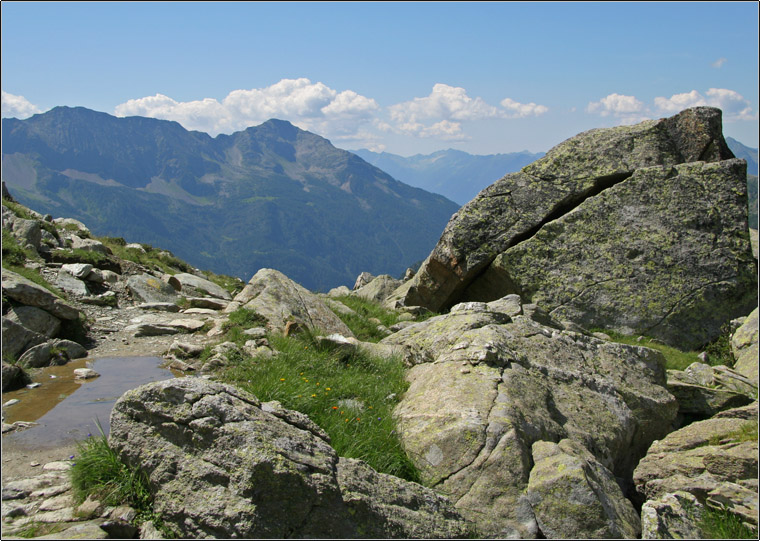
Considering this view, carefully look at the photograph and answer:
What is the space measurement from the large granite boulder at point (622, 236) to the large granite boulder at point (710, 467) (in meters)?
7.29

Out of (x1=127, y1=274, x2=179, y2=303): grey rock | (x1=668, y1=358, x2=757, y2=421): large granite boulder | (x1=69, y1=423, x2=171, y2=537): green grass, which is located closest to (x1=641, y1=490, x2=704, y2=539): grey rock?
(x1=668, y1=358, x2=757, y2=421): large granite boulder

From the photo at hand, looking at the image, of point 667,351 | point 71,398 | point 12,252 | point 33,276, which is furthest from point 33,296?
point 667,351

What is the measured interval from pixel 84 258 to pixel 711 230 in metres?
22.1

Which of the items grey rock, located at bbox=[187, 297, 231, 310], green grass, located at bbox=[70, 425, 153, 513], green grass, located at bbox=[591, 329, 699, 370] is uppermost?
grey rock, located at bbox=[187, 297, 231, 310]

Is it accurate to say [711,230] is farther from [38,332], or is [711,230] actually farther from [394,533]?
[38,332]

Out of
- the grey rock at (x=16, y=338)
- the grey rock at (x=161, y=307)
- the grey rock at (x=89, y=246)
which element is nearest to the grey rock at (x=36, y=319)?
the grey rock at (x=16, y=338)

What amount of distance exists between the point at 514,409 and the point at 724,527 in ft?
9.85

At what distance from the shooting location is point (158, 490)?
20.6 ft

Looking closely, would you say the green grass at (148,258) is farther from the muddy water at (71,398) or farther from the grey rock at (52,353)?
the muddy water at (71,398)

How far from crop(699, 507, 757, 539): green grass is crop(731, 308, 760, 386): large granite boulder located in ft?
27.2

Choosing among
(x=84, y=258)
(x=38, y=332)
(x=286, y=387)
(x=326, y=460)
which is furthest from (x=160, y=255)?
(x=326, y=460)

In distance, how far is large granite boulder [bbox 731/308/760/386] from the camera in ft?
46.1

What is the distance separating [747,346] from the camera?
15.2 metres

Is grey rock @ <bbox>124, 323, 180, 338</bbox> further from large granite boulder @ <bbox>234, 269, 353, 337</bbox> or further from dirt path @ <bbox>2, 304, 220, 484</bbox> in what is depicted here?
large granite boulder @ <bbox>234, 269, 353, 337</bbox>
